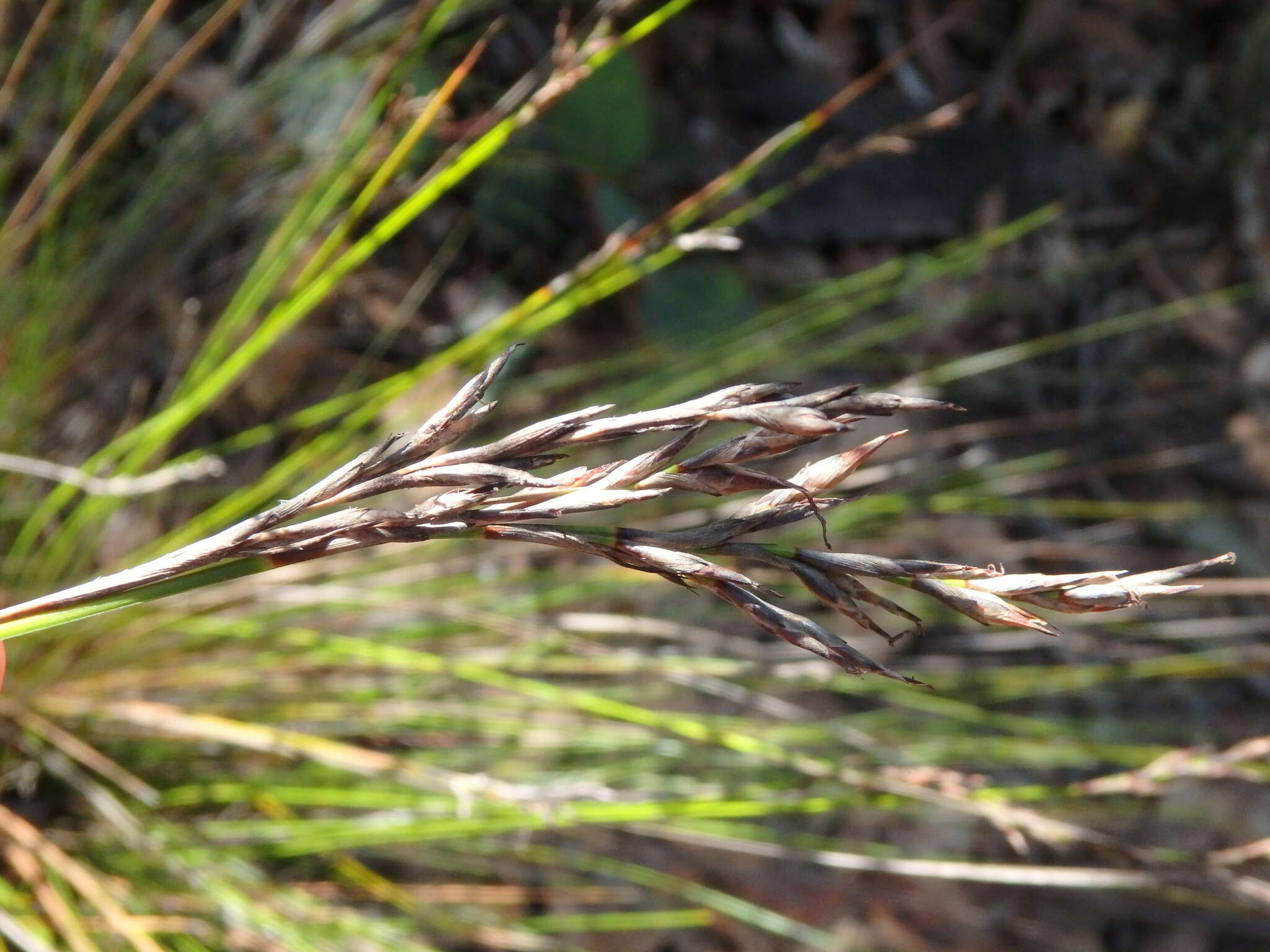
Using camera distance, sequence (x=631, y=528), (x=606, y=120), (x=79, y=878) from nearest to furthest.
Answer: (x=631, y=528), (x=79, y=878), (x=606, y=120)

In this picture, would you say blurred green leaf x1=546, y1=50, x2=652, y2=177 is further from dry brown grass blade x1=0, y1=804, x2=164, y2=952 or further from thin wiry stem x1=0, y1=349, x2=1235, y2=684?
thin wiry stem x1=0, y1=349, x2=1235, y2=684

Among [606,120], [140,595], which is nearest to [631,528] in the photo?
[140,595]

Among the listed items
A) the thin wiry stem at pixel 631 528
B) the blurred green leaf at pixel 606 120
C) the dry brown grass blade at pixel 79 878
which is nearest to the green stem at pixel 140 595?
the thin wiry stem at pixel 631 528

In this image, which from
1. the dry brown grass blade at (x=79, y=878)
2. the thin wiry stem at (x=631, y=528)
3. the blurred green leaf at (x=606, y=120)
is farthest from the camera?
the blurred green leaf at (x=606, y=120)

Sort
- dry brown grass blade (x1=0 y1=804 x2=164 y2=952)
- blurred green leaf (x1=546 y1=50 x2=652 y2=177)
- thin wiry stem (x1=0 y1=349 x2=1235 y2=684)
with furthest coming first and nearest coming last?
1. blurred green leaf (x1=546 y1=50 x2=652 y2=177)
2. dry brown grass blade (x1=0 y1=804 x2=164 y2=952)
3. thin wiry stem (x1=0 y1=349 x2=1235 y2=684)

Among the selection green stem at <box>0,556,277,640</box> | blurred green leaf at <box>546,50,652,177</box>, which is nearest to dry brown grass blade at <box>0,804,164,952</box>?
green stem at <box>0,556,277,640</box>

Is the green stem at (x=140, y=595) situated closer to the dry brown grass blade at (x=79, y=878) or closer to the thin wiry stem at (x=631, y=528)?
the thin wiry stem at (x=631, y=528)

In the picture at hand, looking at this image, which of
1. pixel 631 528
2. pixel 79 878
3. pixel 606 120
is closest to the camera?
pixel 631 528

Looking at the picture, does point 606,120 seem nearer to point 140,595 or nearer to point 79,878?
point 79,878

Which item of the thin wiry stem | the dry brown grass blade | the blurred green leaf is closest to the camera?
the thin wiry stem

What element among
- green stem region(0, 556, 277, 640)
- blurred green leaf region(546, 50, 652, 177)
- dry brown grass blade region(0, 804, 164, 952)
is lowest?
dry brown grass blade region(0, 804, 164, 952)

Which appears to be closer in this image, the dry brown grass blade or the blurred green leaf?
the dry brown grass blade

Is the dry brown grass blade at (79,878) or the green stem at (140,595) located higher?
the green stem at (140,595)

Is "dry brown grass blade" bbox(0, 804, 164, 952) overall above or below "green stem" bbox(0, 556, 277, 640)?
below
